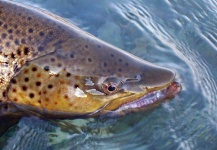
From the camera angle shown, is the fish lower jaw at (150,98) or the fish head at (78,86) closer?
the fish head at (78,86)

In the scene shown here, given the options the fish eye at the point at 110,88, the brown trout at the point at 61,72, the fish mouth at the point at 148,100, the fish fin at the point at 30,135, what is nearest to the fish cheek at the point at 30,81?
the brown trout at the point at 61,72

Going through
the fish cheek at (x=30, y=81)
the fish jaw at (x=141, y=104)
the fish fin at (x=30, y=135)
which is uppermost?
the fish jaw at (x=141, y=104)

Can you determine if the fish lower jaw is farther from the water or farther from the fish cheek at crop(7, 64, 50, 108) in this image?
the fish cheek at crop(7, 64, 50, 108)

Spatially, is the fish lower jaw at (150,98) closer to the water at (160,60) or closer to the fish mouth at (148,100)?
the fish mouth at (148,100)

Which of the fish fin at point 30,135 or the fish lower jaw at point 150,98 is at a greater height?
the fish lower jaw at point 150,98

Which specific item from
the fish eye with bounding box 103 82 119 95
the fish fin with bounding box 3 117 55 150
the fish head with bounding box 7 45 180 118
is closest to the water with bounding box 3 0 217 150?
the fish fin with bounding box 3 117 55 150

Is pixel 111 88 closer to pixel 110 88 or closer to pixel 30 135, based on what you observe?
pixel 110 88

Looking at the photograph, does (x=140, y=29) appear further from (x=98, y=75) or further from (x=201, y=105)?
(x=98, y=75)
